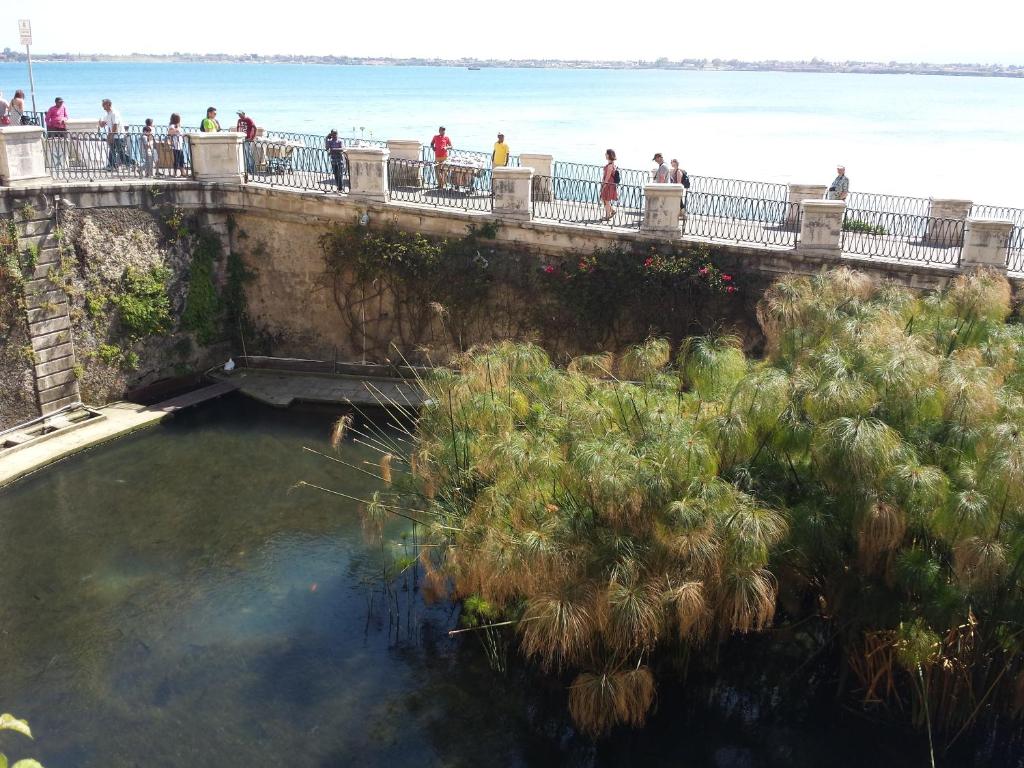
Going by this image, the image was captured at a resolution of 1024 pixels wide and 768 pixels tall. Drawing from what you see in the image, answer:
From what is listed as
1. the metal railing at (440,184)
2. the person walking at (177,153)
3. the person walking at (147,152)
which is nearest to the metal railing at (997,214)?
the metal railing at (440,184)

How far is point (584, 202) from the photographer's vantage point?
57.7ft

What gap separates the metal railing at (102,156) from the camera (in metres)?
16.5

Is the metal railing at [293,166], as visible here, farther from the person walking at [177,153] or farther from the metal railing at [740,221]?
the metal railing at [740,221]

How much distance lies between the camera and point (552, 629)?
813 centimetres

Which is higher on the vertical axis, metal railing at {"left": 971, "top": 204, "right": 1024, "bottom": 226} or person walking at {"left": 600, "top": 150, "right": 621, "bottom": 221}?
person walking at {"left": 600, "top": 150, "right": 621, "bottom": 221}

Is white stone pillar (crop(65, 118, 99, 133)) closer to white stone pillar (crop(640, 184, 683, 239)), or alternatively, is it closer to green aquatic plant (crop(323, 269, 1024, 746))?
white stone pillar (crop(640, 184, 683, 239))

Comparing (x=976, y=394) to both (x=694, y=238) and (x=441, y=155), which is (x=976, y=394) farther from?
(x=441, y=155)

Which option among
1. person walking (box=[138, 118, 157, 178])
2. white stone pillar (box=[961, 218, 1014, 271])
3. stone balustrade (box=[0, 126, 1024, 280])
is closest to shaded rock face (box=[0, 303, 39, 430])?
stone balustrade (box=[0, 126, 1024, 280])

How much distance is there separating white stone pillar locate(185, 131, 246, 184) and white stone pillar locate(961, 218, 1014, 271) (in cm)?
1237

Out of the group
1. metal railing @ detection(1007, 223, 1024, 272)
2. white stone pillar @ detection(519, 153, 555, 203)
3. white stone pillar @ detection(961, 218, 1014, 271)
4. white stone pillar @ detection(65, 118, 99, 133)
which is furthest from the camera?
white stone pillar @ detection(65, 118, 99, 133)

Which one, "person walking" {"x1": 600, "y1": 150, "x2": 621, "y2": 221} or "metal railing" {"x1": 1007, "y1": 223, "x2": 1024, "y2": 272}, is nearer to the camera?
"metal railing" {"x1": 1007, "y1": 223, "x2": 1024, "y2": 272}

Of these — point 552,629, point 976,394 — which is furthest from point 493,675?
point 976,394

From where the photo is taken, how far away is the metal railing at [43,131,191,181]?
649 inches

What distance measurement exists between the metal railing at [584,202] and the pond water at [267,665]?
239 inches
